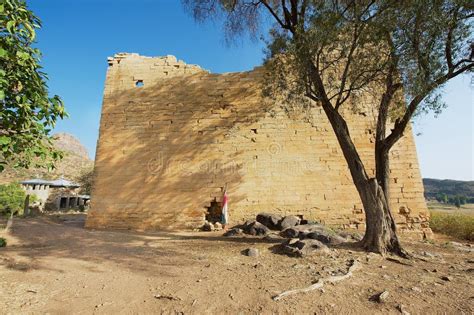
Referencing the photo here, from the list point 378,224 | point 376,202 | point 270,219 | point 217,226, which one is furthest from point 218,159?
point 378,224

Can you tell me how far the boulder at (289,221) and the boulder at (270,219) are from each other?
0.53 feet

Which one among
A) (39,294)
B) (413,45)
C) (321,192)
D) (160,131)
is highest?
(413,45)

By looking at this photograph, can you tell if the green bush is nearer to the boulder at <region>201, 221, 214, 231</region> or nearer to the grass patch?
the boulder at <region>201, 221, 214, 231</region>

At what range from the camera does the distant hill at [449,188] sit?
55.2 meters

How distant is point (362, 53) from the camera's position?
6480 millimetres

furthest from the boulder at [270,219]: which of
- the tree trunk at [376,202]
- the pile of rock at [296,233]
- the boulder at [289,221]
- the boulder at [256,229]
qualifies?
the tree trunk at [376,202]

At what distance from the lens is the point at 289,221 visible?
8.50 m

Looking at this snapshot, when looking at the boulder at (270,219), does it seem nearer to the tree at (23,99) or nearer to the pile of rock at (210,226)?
the pile of rock at (210,226)

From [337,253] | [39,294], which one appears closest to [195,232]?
[337,253]

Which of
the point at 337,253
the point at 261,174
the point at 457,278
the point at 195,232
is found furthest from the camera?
the point at 261,174

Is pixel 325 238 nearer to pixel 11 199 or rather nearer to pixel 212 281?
pixel 212 281

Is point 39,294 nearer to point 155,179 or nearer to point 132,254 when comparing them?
point 132,254

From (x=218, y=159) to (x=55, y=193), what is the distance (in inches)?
935

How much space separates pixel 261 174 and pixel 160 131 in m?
4.48
